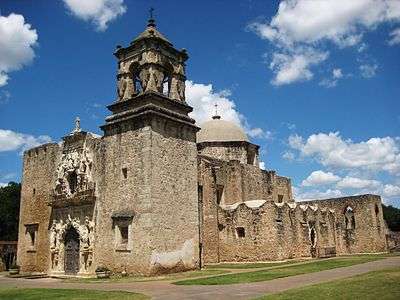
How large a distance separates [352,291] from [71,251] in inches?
630

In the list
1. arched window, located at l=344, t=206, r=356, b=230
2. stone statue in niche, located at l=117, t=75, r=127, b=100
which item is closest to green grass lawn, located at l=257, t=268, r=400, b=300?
stone statue in niche, located at l=117, t=75, r=127, b=100

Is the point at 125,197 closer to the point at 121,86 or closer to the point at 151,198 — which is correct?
the point at 151,198

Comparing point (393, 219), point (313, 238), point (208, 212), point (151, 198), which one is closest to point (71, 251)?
point (151, 198)

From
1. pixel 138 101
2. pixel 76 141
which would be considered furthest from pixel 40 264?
pixel 138 101

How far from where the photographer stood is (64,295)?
43.4 ft

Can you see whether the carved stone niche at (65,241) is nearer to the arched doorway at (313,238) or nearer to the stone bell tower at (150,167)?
the stone bell tower at (150,167)

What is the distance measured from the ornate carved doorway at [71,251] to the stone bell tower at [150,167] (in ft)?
6.59

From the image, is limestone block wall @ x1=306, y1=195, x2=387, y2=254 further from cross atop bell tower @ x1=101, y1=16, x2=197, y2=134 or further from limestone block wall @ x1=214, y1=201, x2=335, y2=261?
cross atop bell tower @ x1=101, y1=16, x2=197, y2=134

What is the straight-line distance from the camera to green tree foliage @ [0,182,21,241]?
4319 cm

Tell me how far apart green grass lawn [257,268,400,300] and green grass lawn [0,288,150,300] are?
418cm

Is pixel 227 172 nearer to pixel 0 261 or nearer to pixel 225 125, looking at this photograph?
pixel 225 125

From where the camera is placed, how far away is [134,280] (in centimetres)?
1758

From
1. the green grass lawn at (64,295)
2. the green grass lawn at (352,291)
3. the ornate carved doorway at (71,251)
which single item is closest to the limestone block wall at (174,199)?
the ornate carved doorway at (71,251)

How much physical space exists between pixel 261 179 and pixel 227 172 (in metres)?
3.57
